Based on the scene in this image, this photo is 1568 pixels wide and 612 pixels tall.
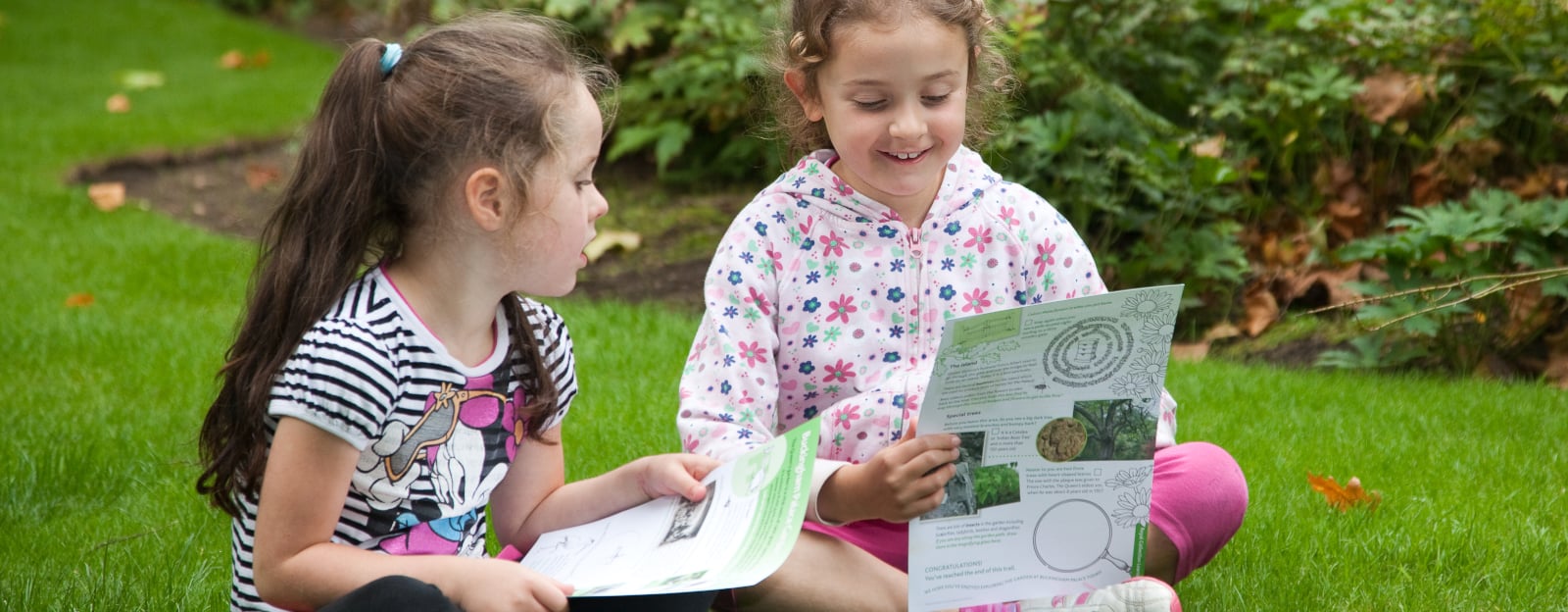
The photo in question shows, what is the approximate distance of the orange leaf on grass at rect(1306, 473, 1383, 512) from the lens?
2775 mm

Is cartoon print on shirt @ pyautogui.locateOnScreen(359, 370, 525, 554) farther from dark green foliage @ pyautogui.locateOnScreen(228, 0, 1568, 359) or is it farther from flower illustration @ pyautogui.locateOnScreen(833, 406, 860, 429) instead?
dark green foliage @ pyautogui.locateOnScreen(228, 0, 1568, 359)

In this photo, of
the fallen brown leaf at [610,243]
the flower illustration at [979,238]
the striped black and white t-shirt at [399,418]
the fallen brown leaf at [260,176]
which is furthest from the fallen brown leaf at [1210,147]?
the fallen brown leaf at [260,176]

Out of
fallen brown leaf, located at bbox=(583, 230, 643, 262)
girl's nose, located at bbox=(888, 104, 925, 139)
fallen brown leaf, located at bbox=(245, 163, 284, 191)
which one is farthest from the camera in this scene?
fallen brown leaf, located at bbox=(245, 163, 284, 191)

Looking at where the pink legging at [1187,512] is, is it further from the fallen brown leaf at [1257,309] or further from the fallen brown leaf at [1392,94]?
the fallen brown leaf at [1392,94]

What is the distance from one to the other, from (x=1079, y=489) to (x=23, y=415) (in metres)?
2.64

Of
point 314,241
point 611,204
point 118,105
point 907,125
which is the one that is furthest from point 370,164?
point 118,105

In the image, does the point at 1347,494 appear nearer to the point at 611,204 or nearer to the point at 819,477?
the point at 819,477

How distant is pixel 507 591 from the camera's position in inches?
68.1

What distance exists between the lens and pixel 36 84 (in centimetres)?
841

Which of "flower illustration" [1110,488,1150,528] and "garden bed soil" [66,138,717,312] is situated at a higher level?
"flower illustration" [1110,488,1150,528]

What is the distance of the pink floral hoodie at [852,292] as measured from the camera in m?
2.29

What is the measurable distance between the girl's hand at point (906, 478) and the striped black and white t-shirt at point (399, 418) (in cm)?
48

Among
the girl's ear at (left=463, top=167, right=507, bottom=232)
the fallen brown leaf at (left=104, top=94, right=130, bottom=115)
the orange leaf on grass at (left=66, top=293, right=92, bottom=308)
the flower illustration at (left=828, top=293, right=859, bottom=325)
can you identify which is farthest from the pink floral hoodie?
the fallen brown leaf at (left=104, top=94, right=130, bottom=115)

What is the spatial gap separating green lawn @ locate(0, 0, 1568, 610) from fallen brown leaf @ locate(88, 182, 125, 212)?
0.77 ft
